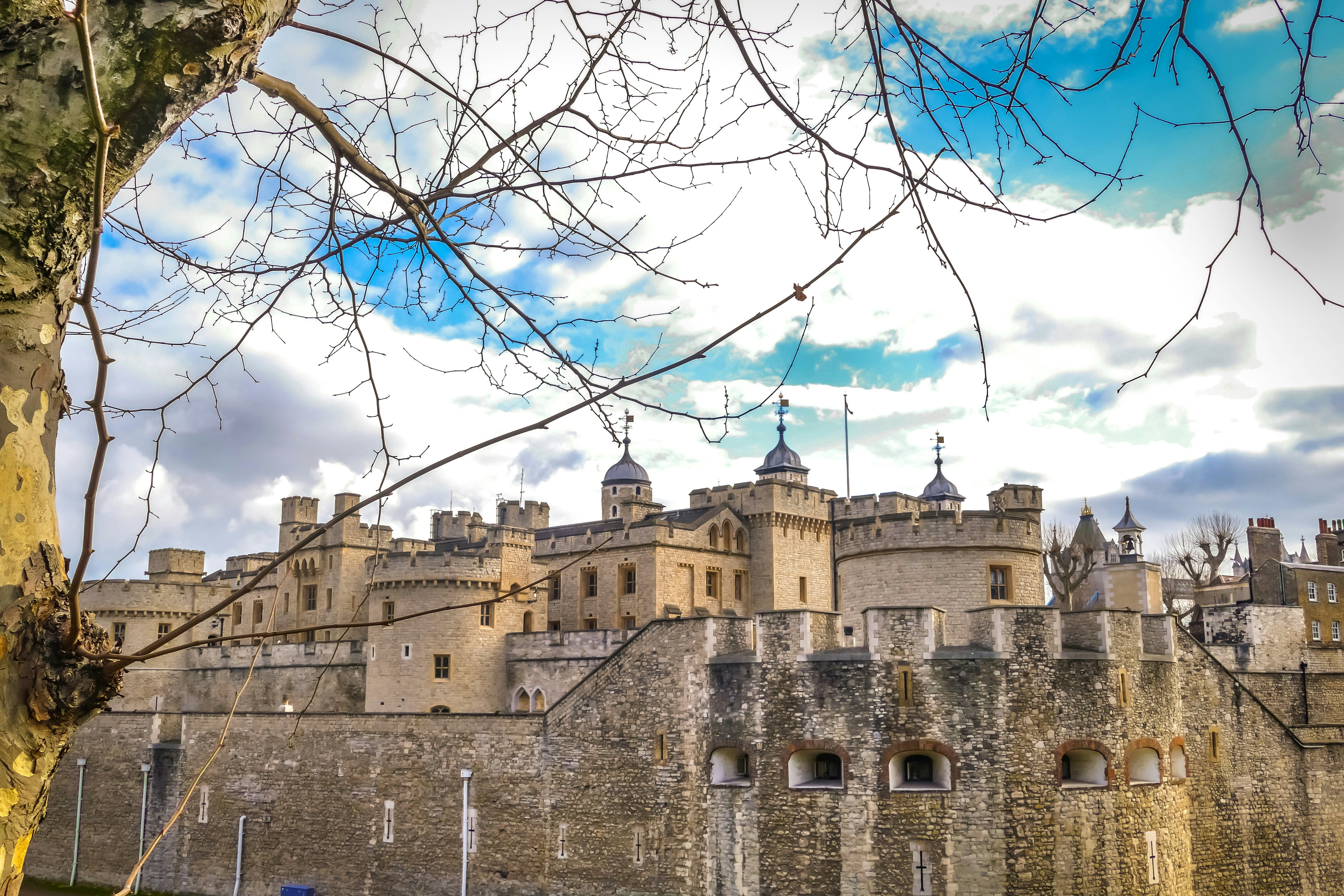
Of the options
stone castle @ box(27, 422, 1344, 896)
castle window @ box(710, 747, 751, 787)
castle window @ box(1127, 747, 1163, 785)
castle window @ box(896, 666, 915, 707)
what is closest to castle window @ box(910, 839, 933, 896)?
→ stone castle @ box(27, 422, 1344, 896)

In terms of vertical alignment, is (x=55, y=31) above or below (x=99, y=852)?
above

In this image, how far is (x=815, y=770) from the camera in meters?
18.6

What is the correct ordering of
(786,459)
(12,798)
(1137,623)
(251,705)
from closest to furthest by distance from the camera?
(12,798) < (1137,623) < (251,705) < (786,459)

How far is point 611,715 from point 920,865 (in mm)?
5978

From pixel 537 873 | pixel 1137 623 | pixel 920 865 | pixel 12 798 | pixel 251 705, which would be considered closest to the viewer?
pixel 12 798

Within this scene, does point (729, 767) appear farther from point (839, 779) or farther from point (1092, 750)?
point (1092, 750)

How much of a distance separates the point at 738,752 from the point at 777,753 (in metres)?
1.01

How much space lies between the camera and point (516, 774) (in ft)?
68.3

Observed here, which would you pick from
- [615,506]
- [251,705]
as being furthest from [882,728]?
[615,506]

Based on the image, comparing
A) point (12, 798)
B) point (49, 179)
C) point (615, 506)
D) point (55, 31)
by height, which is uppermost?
point (615, 506)

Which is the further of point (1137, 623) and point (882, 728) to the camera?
point (1137, 623)

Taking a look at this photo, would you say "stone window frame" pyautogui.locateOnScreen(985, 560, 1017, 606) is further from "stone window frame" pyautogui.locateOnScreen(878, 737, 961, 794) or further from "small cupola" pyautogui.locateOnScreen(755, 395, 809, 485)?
"small cupola" pyautogui.locateOnScreen(755, 395, 809, 485)

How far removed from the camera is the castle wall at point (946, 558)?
21.9m

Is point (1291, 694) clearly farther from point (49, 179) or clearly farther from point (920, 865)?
point (49, 179)
